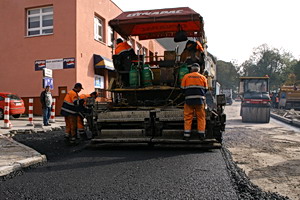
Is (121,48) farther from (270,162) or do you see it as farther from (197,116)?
(270,162)

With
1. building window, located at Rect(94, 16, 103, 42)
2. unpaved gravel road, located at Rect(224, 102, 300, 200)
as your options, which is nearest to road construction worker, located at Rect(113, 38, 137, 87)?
unpaved gravel road, located at Rect(224, 102, 300, 200)

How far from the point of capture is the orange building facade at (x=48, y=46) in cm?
1476

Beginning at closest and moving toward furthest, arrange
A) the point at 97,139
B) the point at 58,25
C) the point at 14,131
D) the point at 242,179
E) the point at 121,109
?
the point at 242,179
the point at 97,139
the point at 121,109
the point at 14,131
the point at 58,25

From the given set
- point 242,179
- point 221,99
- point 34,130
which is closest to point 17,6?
point 34,130

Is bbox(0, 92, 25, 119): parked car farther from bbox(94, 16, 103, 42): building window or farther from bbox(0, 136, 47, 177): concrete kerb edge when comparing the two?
bbox(0, 136, 47, 177): concrete kerb edge

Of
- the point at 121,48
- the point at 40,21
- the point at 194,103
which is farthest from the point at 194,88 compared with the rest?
the point at 40,21

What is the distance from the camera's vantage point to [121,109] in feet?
21.2

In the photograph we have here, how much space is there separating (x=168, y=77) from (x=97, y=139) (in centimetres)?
208

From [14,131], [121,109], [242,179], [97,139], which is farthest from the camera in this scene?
[14,131]

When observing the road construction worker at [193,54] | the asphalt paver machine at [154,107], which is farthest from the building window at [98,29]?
the road construction worker at [193,54]

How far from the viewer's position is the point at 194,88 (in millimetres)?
5641

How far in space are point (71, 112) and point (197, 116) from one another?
2.92 meters

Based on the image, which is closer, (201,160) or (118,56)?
(201,160)

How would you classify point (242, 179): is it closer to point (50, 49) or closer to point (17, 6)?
point (50, 49)
